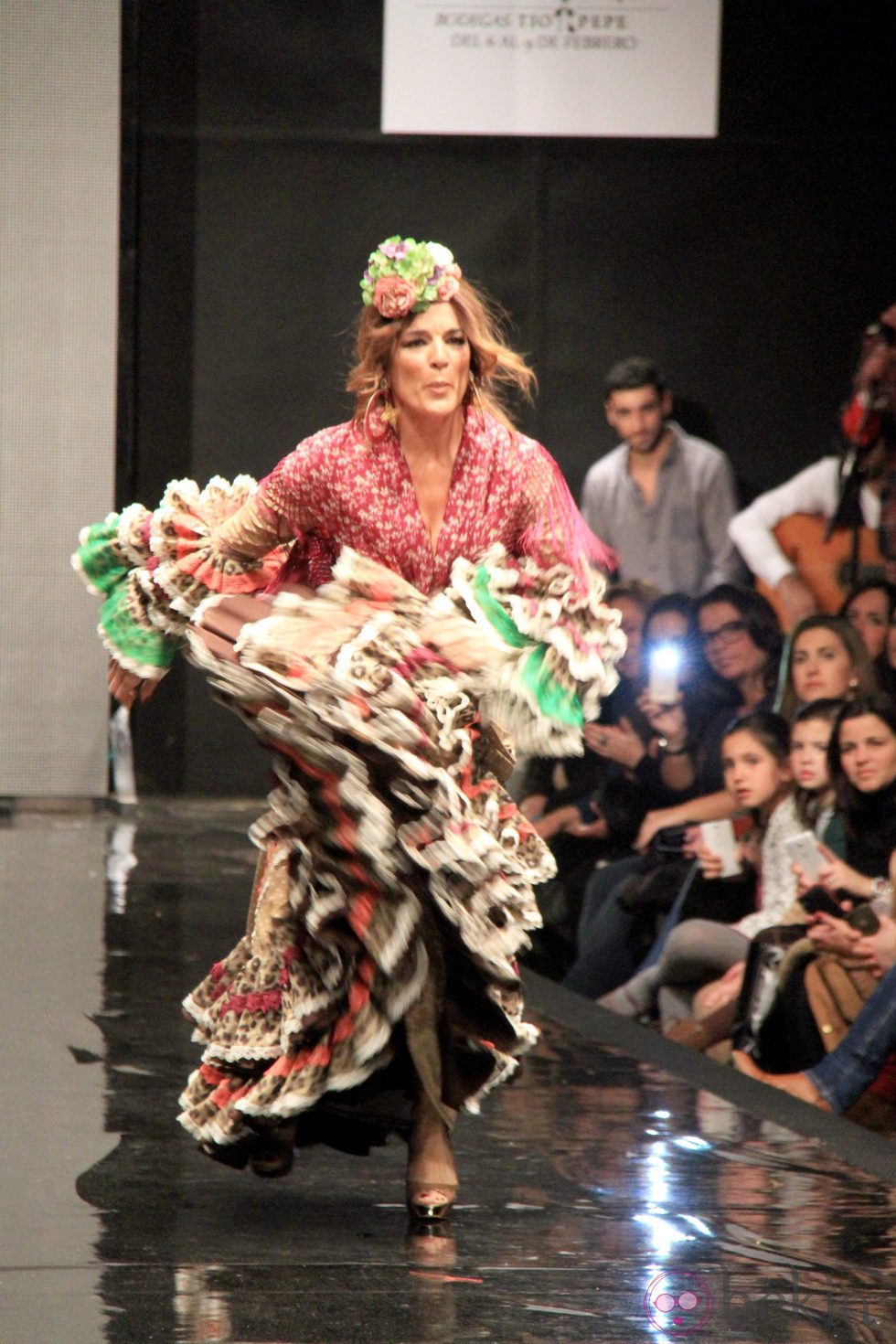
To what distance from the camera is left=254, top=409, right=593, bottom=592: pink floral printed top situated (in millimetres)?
2535

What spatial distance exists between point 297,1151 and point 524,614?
1.02m

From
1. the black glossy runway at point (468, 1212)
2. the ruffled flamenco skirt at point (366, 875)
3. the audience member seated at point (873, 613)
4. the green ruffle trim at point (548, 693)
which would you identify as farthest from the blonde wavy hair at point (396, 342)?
the audience member seated at point (873, 613)

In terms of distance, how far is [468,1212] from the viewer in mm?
2562

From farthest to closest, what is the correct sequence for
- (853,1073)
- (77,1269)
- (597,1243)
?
(853,1073) < (597,1243) < (77,1269)

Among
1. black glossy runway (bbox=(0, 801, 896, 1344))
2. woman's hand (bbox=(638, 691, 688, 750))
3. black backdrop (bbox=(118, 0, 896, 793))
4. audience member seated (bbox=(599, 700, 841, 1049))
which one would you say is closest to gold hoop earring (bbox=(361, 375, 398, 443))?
black glossy runway (bbox=(0, 801, 896, 1344))

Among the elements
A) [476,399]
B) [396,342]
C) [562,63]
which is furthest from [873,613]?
[396,342]

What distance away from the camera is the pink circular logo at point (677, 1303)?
83.4 inches

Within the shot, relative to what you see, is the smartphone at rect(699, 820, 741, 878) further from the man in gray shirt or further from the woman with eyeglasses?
the man in gray shirt

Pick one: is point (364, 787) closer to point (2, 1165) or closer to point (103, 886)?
point (2, 1165)

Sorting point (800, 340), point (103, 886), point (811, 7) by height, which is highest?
point (811, 7)

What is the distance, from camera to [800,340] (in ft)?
16.6

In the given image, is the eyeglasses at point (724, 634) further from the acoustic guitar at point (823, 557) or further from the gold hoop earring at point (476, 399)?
the gold hoop earring at point (476, 399)

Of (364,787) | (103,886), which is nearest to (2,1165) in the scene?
(364,787)

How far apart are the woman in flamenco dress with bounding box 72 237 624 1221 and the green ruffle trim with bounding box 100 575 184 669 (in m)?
0.10
